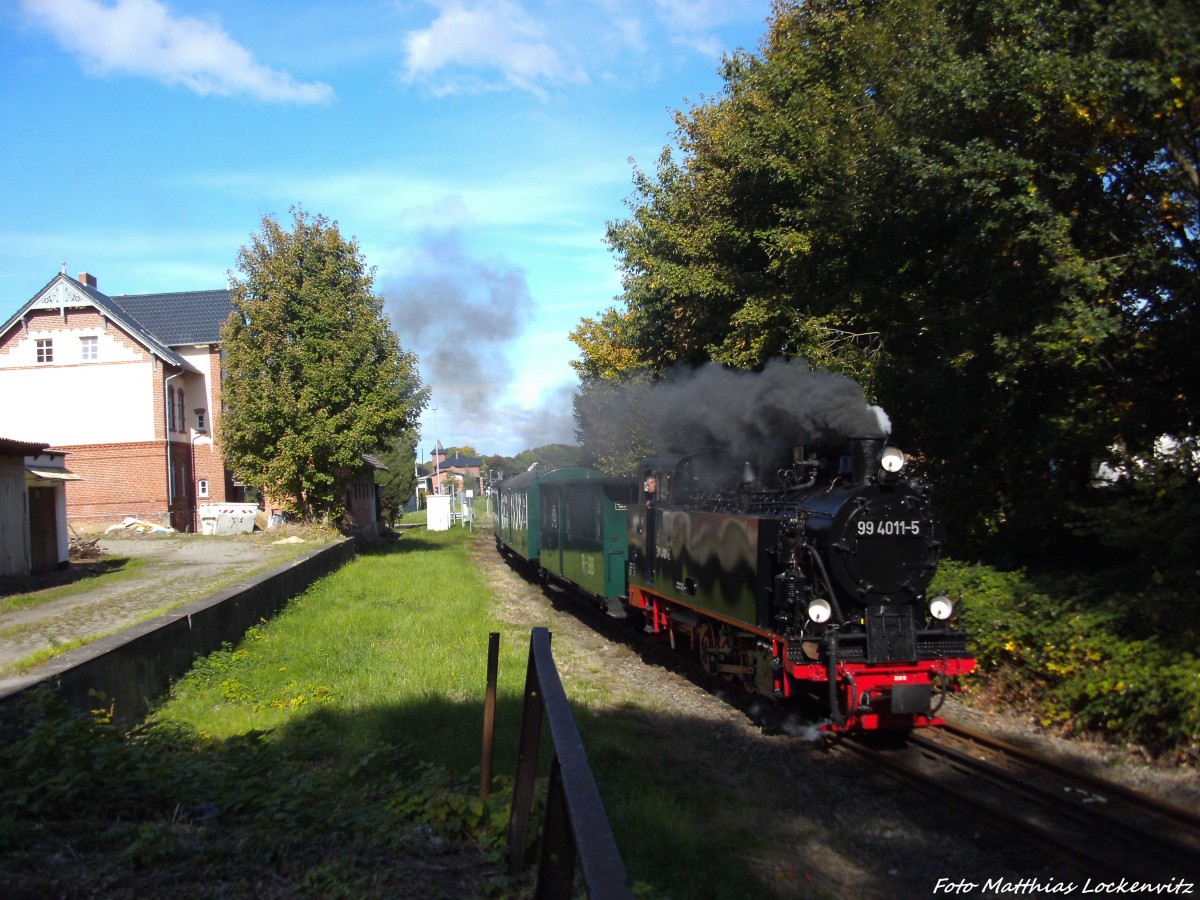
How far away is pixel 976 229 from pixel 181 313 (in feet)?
114

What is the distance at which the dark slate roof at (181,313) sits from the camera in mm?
35281

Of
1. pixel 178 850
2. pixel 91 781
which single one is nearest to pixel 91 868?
pixel 178 850

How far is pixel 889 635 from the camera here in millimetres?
7930

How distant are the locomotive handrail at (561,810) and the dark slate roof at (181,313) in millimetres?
34261

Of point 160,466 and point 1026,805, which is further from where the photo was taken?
point 160,466

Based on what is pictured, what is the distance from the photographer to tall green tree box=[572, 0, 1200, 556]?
8.49 metres

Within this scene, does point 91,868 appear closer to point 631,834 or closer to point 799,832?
point 631,834

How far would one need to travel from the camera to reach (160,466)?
3178 centimetres

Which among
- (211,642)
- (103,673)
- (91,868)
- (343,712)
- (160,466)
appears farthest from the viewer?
(160,466)

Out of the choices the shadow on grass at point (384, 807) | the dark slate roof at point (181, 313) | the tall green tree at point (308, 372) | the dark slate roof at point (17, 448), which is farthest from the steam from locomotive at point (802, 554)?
the dark slate roof at point (181, 313)

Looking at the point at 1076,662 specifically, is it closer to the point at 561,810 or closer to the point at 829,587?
the point at 829,587

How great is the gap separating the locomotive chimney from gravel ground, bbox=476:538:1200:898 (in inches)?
95.3

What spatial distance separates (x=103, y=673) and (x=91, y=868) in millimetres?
3888

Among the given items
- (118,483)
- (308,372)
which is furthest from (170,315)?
(308,372)
